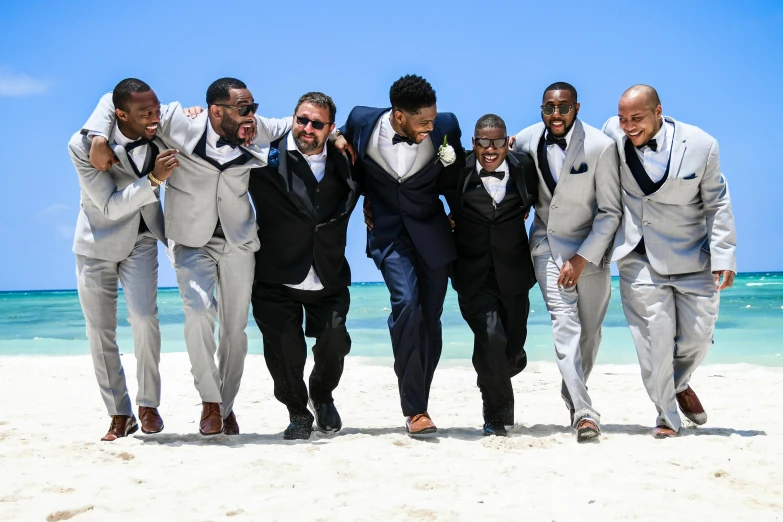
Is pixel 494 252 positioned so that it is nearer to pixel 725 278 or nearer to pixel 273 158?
pixel 725 278

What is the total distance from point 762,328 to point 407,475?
1623 cm

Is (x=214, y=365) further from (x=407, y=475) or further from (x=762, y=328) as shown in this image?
(x=762, y=328)

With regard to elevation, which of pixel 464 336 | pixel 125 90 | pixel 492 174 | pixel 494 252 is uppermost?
pixel 125 90

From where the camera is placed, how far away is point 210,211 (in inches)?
217

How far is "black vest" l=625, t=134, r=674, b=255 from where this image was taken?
18.1ft

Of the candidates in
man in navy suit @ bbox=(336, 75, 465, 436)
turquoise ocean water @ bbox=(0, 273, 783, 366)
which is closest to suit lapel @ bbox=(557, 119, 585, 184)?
man in navy suit @ bbox=(336, 75, 465, 436)

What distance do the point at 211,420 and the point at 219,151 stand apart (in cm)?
183

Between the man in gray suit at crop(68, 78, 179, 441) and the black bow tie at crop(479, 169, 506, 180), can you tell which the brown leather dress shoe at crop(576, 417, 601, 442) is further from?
the man in gray suit at crop(68, 78, 179, 441)

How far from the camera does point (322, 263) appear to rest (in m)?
5.70

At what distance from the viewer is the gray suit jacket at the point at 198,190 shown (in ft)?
17.9

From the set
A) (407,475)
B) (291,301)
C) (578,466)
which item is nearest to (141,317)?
(291,301)

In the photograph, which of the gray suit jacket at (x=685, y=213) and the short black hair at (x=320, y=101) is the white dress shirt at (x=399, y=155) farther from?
the gray suit jacket at (x=685, y=213)

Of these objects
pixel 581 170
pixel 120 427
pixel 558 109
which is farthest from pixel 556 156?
pixel 120 427

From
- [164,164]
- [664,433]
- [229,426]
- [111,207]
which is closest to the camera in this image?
[164,164]
